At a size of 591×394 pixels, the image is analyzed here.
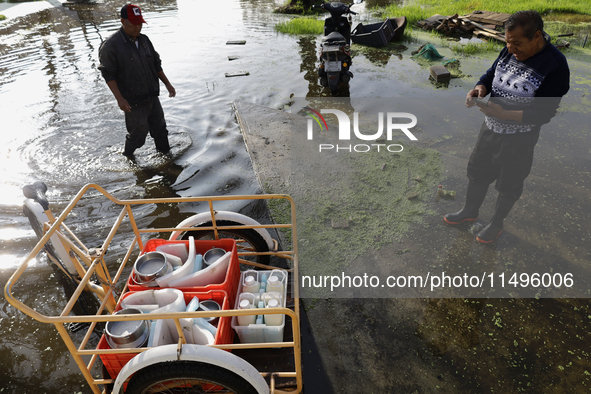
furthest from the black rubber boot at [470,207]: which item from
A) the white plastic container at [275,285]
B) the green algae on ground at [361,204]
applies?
the white plastic container at [275,285]

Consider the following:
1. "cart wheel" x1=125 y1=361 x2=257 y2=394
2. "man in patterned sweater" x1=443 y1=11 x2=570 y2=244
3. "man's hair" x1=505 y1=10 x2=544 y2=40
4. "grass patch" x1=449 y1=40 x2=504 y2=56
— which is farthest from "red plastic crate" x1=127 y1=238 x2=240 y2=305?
"grass patch" x1=449 y1=40 x2=504 y2=56

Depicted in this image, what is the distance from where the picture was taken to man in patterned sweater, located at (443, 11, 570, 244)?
271cm

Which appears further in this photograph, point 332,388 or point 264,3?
point 264,3

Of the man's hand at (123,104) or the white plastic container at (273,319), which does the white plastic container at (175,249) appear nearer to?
the white plastic container at (273,319)

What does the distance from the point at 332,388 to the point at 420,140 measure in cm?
432

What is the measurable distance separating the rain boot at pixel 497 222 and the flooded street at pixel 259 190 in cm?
14

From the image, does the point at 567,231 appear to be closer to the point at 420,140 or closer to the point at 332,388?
the point at 420,140

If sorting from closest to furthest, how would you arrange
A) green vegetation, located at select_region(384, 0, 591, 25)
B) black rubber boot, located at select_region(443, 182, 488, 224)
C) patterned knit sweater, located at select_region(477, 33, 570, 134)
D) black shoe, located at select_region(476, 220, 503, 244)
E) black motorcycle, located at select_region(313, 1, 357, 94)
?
patterned knit sweater, located at select_region(477, 33, 570, 134) → black shoe, located at select_region(476, 220, 503, 244) → black rubber boot, located at select_region(443, 182, 488, 224) → black motorcycle, located at select_region(313, 1, 357, 94) → green vegetation, located at select_region(384, 0, 591, 25)

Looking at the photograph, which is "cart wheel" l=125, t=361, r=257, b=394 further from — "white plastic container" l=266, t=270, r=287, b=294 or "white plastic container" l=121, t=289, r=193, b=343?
"white plastic container" l=266, t=270, r=287, b=294

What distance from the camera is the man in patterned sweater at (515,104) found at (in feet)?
8.89

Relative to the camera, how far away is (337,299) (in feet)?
10.6

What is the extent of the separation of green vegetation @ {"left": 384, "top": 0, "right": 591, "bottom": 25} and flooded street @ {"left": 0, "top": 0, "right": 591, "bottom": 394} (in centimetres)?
290

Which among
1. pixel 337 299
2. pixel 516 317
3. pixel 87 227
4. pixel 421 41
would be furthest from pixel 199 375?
pixel 421 41

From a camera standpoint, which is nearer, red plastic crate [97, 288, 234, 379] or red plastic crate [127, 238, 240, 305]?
red plastic crate [97, 288, 234, 379]
